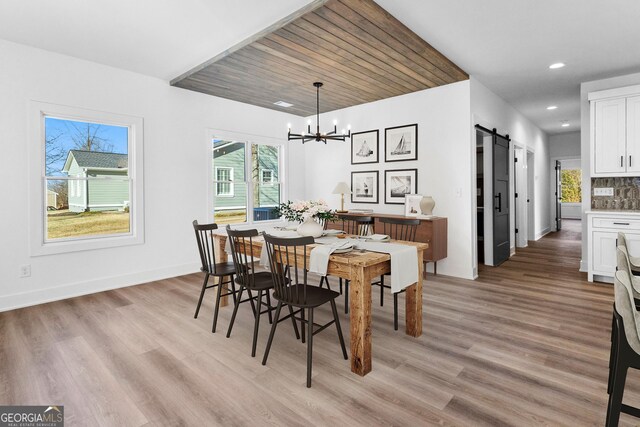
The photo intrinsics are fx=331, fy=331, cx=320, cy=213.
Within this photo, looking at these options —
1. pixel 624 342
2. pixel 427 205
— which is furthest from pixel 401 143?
pixel 624 342

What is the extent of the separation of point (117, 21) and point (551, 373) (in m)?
4.74

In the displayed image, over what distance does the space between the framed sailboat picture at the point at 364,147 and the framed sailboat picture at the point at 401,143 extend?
22cm

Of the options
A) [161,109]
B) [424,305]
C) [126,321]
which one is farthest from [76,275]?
[424,305]

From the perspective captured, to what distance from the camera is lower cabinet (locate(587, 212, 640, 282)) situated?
414 cm

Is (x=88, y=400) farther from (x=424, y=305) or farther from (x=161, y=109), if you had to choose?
(x=161, y=109)

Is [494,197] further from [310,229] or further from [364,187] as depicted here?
[310,229]

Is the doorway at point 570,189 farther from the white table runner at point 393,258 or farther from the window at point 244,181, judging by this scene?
the white table runner at point 393,258

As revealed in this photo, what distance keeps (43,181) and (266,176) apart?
3332mm

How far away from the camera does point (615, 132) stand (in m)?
4.49

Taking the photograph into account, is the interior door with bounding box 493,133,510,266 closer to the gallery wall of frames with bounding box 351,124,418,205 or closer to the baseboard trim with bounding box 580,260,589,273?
the baseboard trim with bounding box 580,260,589,273

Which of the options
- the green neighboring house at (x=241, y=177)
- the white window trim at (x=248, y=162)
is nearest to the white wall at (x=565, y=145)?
the white window trim at (x=248, y=162)

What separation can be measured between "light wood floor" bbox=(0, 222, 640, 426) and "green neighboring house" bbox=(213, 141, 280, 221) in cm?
237

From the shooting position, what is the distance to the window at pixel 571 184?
1276 cm

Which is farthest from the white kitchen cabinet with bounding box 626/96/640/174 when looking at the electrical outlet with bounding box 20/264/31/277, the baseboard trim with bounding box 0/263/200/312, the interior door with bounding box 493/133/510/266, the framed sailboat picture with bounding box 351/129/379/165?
the electrical outlet with bounding box 20/264/31/277
